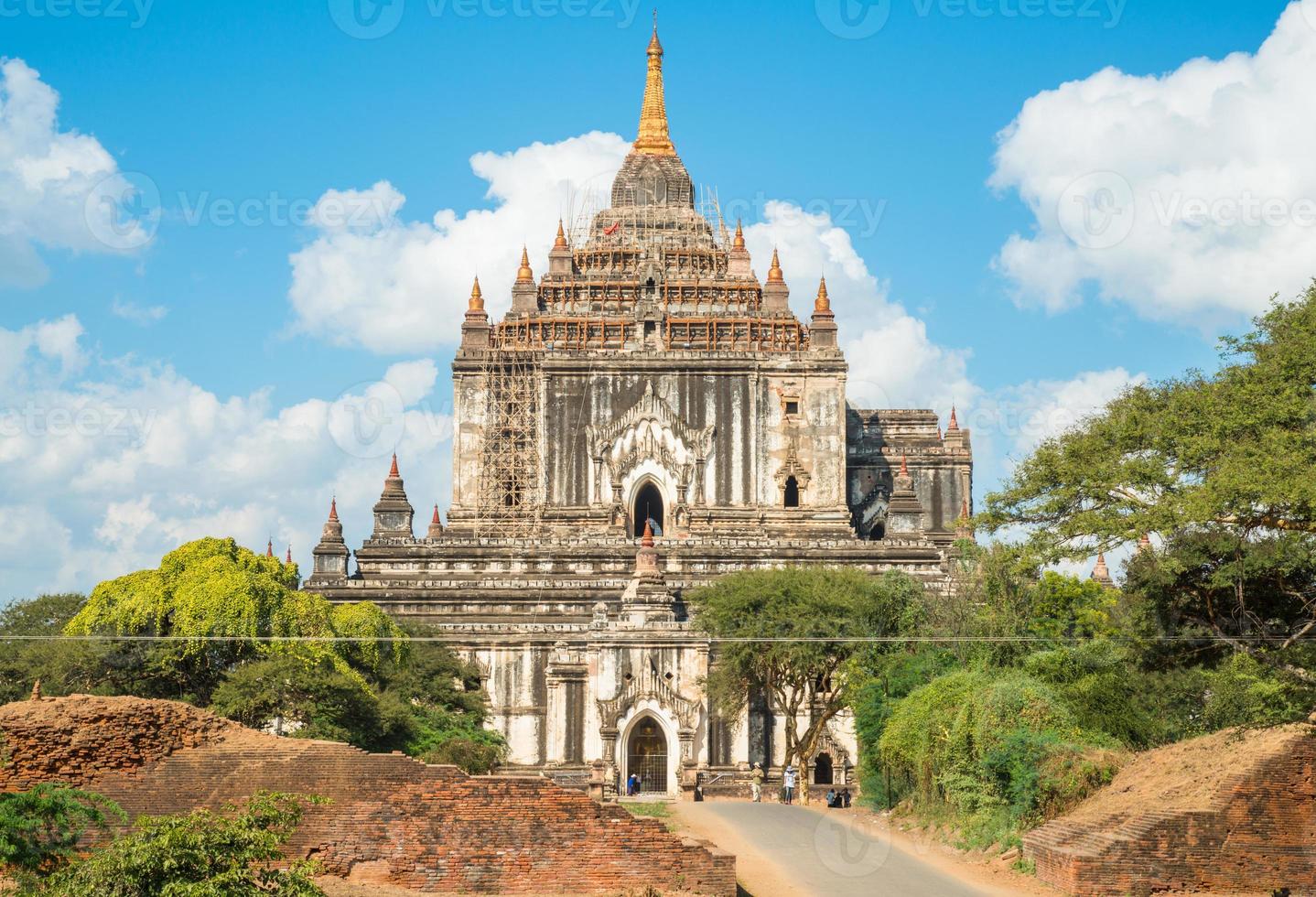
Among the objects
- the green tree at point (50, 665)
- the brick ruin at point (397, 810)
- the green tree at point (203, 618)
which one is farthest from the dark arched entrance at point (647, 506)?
the brick ruin at point (397, 810)

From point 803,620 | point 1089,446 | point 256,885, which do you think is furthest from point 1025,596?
point 256,885

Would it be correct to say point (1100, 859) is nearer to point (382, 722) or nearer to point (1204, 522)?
point (1204, 522)

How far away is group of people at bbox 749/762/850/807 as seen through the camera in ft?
154

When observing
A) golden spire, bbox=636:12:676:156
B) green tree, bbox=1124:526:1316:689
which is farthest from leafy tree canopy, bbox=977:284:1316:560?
golden spire, bbox=636:12:676:156

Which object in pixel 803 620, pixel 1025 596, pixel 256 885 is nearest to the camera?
pixel 256 885

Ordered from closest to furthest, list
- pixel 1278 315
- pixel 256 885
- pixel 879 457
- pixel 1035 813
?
pixel 256 885 → pixel 1278 315 → pixel 1035 813 → pixel 879 457

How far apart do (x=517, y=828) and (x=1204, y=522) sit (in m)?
11.2

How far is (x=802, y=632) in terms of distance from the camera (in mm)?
49812

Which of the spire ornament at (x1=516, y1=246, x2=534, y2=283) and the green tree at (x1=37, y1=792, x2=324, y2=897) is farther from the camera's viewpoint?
the spire ornament at (x1=516, y1=246, x2=534, y2=283)

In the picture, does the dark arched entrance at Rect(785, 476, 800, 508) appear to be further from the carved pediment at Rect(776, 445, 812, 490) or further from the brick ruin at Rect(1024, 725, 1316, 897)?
the brick ruin at Rect(1024, 725, 1316, 897)

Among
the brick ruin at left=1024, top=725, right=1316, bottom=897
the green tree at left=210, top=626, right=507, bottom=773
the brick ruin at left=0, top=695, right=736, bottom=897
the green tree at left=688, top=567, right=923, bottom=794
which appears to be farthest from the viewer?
the green tree at left=688, top=567, right=923, bottom=794

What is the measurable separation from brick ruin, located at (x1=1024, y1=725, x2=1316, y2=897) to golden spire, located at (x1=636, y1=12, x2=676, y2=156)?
169ft

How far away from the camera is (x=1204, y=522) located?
2889 cm

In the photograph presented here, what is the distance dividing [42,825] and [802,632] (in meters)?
27.6
